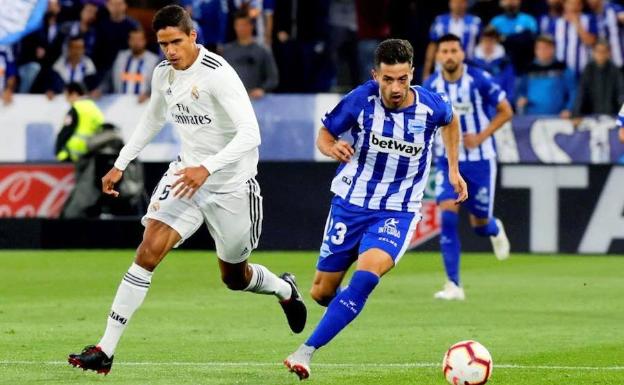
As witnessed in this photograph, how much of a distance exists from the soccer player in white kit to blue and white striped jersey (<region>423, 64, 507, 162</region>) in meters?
4.35

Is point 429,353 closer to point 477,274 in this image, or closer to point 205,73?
point 205,73

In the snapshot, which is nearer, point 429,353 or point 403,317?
point 429,353

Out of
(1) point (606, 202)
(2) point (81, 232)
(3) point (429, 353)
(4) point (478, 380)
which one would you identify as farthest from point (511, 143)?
(4) point (478, 380)

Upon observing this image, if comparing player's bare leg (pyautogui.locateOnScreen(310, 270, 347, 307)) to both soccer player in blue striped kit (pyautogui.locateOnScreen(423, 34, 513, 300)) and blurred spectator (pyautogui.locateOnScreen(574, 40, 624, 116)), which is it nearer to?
soccer player in blue striped kit (pyautogui.locateOnScreen(423, 34, 513, 300))

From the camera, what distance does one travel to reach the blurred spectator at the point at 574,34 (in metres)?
19.0

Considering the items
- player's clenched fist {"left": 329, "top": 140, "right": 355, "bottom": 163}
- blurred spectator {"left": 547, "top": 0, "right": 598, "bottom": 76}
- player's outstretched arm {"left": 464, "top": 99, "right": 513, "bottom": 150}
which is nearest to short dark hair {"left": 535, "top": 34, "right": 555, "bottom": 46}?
blurred spectator {"left": 547, "top": 0, "right": 598, "bottom": 76}

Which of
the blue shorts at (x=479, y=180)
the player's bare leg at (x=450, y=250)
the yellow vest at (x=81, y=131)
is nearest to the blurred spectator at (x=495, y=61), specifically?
the yellow vest at (x=81, y=131)

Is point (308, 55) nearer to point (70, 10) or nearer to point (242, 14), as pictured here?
point (242, 14)

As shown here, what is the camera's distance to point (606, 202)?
1783 centimetres

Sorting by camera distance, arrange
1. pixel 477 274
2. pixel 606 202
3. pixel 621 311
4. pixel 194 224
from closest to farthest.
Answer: pixel 194 224, pixel 621 311, pixel 477 274, pixel 606 202

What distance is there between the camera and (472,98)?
13.6m

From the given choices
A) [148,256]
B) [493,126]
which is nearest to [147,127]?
[148,256]

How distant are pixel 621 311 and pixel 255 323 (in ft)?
10.0

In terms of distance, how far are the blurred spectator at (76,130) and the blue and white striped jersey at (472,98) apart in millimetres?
6273
